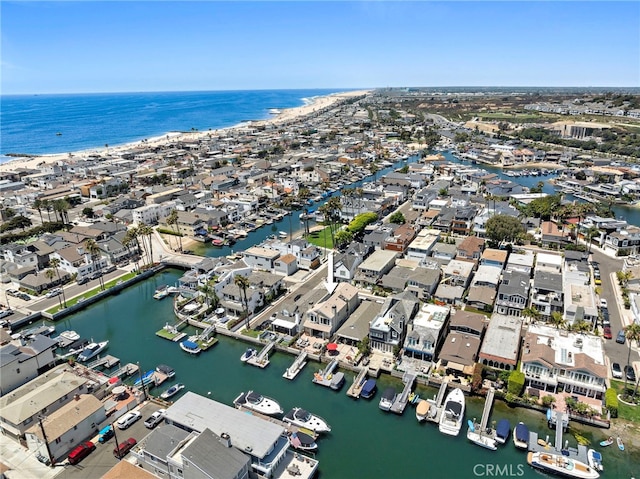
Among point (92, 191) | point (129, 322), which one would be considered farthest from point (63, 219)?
point (129, 322)

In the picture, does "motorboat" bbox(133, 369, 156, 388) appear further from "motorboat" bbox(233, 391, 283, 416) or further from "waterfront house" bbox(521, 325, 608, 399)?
"waterfront house" bbox(521, 325, 608, 399)

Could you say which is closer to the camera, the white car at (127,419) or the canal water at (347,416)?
the canal water at (347,416)

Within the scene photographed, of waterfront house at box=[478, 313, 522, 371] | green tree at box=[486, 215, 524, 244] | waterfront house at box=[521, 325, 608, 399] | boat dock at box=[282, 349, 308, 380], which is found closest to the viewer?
waterfront house at box=[521, 325, 608, 399]

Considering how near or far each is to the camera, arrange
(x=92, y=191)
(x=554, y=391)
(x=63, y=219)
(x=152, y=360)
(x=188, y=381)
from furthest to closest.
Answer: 1. (x=92, y=191)
2. (x=63, y=219)
3. (x=152, y=360)
4. (x=188, y=381)
5. (x=554, y=391)

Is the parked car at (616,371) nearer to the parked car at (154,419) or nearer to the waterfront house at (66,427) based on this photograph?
the parked car at (154,419)

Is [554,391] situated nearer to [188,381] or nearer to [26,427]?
[188,381]

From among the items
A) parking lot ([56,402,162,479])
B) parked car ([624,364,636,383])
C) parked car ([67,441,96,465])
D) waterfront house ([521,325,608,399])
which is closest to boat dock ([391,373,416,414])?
waterfront house ([521,325,608,399])

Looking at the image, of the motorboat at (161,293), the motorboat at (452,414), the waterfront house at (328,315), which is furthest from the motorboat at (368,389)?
the motorboat at (161,293)
